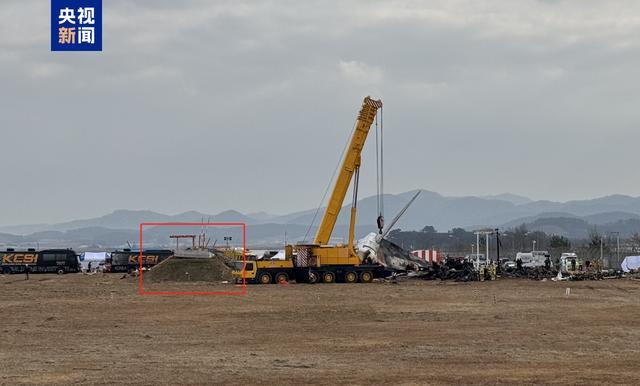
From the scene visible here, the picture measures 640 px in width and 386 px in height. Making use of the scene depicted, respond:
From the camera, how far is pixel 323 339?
904 inches

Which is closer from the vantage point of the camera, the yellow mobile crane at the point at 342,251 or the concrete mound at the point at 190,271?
the yellow mobile crane at the point at 342,251

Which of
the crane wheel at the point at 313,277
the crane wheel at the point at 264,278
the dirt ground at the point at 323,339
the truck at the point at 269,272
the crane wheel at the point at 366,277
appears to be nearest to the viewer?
the dirt ground at the point at 323,339

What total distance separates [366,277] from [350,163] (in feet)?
22.1

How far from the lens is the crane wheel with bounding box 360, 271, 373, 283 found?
50.2 metres

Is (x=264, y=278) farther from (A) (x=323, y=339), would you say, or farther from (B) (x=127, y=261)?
(B) (x=127, y=261)

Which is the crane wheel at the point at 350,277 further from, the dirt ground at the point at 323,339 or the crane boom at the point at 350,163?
the dirt ground at the point at 323,339

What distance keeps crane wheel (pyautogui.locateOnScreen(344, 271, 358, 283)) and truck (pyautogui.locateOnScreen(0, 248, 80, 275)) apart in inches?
1391

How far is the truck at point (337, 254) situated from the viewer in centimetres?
4981

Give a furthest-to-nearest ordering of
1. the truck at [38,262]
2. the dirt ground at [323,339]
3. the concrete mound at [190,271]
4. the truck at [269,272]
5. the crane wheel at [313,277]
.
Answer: the truck at [38,262], the concrete mound at [190,271], the truck at [269,272], the crane wheel at [313,277], the dirt ground at [323,339]

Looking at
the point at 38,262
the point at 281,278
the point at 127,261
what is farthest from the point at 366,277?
the point at 38,262

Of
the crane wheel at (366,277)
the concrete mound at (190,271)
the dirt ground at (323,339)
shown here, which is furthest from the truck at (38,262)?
the dirt ground at (323,339)

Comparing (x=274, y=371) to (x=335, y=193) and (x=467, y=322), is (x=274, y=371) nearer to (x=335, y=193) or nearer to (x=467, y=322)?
(x=467, y=322)

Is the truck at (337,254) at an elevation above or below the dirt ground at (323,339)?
above

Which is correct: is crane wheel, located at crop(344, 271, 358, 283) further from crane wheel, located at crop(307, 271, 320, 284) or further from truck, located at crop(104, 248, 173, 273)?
truck, located at crop(104, 248, 173, 273)
